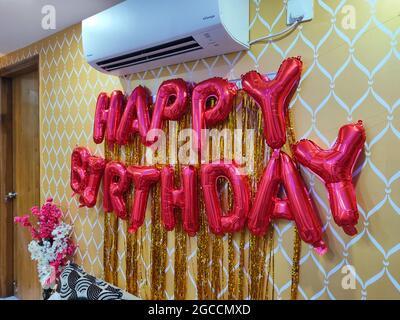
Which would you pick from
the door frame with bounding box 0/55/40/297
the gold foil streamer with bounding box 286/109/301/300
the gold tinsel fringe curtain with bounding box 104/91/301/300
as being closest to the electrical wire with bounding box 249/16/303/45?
the gold tinsel fringe curtain with bounding box 104/91/301/300

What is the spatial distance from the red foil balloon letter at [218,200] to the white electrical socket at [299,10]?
26.4 inches

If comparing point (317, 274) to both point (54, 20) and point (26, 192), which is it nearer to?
point (54, 20)

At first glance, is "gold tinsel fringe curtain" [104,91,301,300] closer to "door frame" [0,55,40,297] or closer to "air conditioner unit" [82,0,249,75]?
"air conditioner unit" [82,0,249,75]

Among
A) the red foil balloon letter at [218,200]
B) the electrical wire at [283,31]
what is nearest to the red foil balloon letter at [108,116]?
the red foil balloon letter at [218,200]

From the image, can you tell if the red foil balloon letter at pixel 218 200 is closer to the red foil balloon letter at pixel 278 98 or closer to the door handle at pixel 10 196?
the red foil balloon letter at pixel 278 98

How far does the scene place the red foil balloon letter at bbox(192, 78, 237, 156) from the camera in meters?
1.52

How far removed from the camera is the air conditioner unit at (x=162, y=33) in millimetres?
1418

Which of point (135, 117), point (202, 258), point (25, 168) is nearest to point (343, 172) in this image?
point (202, 258)

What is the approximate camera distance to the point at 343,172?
120 cm

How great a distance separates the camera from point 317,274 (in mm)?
1362

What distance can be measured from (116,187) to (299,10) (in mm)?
1316

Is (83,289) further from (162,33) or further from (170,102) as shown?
(162,33)
